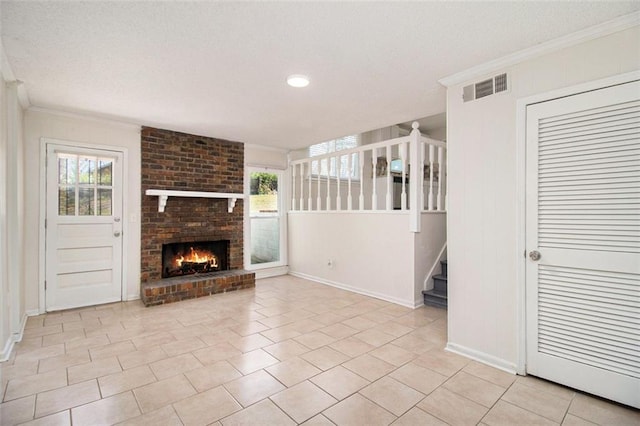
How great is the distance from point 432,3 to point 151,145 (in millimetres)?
4200

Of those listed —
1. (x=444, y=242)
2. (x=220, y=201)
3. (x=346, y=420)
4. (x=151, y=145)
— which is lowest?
(x=346, y=420)

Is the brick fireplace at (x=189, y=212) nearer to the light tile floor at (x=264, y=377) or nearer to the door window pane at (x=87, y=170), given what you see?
the door window pane at (x=87, y=170)

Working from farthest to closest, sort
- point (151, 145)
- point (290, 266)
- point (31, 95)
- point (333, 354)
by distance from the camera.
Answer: point (290, 266) → point (151, 145) → point (31, 95) → point (333, 354)

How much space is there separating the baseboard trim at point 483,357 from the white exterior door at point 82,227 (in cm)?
433

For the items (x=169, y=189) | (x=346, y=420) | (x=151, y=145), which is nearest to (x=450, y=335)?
(x=346, y=420)

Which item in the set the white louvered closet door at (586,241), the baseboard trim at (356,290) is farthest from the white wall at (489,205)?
the baseboard trim at (356,290)

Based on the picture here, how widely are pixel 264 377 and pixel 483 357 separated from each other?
1844 mm

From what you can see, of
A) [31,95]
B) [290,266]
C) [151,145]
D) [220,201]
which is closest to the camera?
[31,95]

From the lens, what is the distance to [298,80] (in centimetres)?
290

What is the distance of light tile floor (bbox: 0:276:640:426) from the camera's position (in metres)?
1.97

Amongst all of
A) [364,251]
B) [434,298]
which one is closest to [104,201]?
[364,251]

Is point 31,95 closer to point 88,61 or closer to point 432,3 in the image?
point 88,61

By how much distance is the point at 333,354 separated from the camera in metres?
2.82

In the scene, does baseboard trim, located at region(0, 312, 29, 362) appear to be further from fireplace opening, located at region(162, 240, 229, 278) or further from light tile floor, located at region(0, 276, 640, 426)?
fireplace opening, located at region(162, 240, 229, 278)
